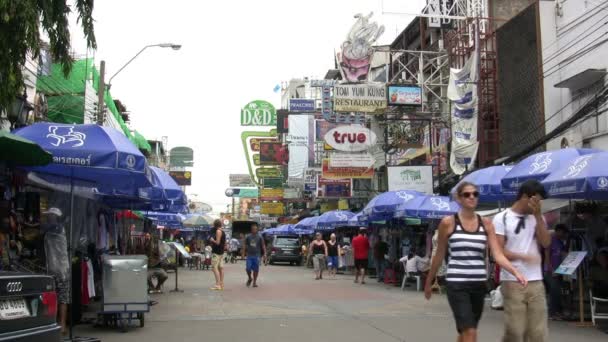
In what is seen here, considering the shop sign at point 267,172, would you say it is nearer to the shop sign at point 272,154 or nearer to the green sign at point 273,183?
the green sign at point 273,183

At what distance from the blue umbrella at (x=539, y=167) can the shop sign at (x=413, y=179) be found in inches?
534

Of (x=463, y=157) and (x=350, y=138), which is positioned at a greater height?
(x=350, y=138)

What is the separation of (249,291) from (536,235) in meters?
12.5

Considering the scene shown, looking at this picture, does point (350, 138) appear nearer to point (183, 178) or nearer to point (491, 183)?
point (491, 183)

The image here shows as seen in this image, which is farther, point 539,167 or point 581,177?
point 539,167

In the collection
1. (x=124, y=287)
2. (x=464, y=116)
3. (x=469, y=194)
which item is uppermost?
(x=464, y=116)

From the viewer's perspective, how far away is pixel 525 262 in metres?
6.17

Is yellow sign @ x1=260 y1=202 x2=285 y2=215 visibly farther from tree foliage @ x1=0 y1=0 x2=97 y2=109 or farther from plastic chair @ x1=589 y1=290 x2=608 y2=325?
tree foliage @ x1=0 y1=0 x2=97 y2=109

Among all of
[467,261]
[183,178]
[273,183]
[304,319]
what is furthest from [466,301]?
[273,183]

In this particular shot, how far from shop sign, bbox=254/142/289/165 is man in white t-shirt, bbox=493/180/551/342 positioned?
5388cm

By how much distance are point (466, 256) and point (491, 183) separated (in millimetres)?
7918

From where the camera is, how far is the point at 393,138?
104ft

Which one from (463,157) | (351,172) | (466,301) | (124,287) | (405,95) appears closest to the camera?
(466,301)

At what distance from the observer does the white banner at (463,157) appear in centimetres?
2336
